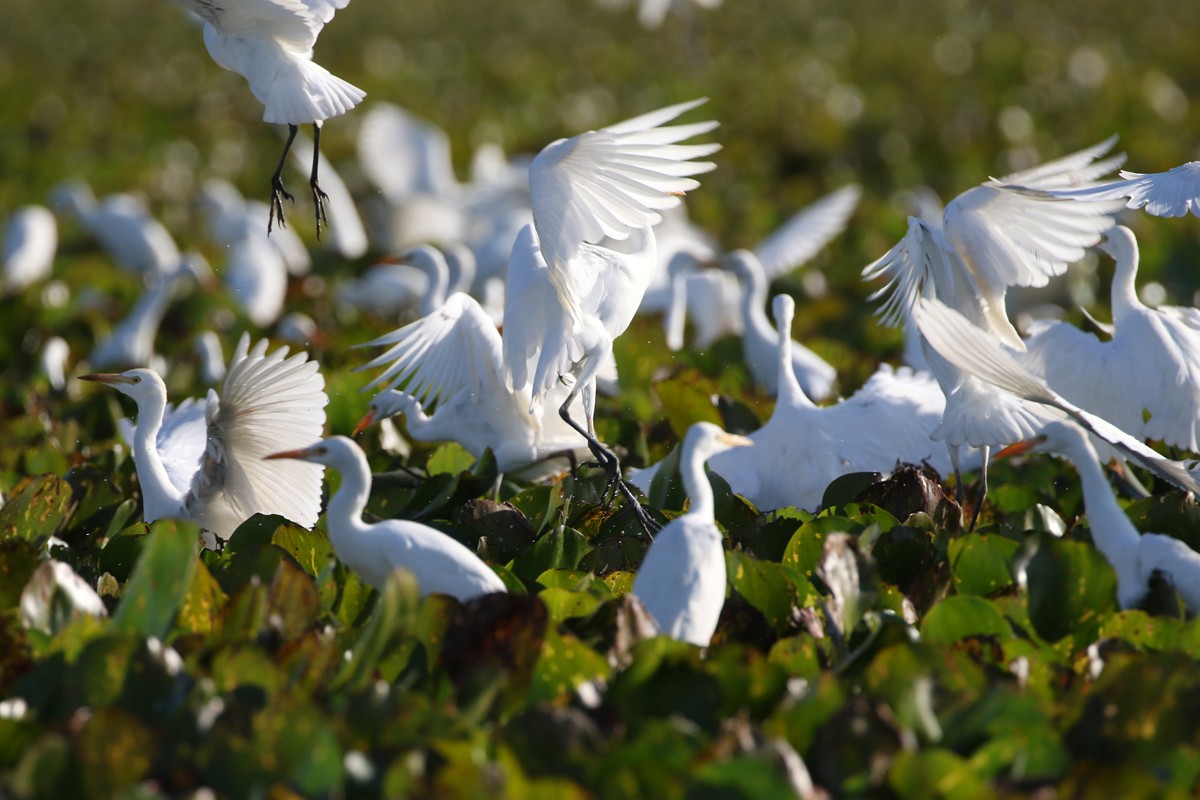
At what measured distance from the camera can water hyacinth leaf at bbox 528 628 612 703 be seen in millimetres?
3418

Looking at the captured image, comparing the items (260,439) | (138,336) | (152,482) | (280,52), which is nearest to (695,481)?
(260,439)

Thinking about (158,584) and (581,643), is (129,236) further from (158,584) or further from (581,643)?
(581,643)

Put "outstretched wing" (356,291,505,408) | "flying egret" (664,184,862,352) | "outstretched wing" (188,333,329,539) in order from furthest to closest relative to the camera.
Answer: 1. "flying egret" (664,184,862,352)
2. "outstretched wing" (356,291,505,408)
3. "outstretched wing" (188,333,329,539)

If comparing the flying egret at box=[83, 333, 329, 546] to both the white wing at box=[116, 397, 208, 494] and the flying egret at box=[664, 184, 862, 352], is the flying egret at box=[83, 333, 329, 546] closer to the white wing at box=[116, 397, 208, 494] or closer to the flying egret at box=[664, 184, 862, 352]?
the white wing at box=[116, 397, 208, 494]

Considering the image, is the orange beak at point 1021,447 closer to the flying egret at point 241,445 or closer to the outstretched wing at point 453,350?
the flying egret at point 241,445

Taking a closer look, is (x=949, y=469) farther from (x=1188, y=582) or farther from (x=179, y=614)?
(x=179, y=614)

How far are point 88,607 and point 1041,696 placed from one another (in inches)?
89.7

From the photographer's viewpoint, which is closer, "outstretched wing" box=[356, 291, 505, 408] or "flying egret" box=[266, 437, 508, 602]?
"flying egret" box=[266, 437, 508, 602]

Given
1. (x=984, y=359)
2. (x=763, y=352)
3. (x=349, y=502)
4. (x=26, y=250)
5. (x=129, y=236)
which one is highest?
(x=984, y=359)

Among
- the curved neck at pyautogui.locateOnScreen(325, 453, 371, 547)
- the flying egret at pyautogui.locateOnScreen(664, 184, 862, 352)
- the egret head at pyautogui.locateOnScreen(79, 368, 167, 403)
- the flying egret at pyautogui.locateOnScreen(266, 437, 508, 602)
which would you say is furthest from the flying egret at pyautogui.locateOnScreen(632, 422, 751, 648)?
the flying egret at pyautogui.locateOnScreen(664, 184, 862, 352)

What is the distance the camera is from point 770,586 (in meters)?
4.01

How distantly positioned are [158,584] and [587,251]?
2.37 m

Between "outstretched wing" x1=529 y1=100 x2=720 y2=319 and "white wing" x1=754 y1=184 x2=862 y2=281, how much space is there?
4517 millimetres

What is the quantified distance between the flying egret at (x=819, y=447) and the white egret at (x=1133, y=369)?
1.64ft
